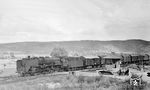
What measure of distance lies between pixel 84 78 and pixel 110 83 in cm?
290

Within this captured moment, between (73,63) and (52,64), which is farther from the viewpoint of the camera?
(73,63)

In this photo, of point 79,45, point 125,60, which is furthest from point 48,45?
point 125,60

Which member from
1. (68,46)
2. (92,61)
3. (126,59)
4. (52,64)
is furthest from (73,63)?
(68,46)

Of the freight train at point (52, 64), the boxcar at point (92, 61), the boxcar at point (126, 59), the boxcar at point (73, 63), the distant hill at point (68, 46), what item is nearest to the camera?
the freight train at point (52, 64)

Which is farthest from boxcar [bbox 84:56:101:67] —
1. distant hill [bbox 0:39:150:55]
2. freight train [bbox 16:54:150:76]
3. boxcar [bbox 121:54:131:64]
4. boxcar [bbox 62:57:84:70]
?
distant hill [bbox 0:39:150:55]

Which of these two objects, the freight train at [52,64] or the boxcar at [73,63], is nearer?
the freight train at [52,64]

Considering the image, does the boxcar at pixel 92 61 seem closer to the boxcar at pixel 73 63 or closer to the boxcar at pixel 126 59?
the boxcar at pixel 73 63

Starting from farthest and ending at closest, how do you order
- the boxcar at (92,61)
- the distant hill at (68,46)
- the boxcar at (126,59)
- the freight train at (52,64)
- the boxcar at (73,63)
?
the distant hill at (68,46)
the boxcar at (126,59)
the boxcar at (92,61)
the boxcar at (73,63)
the freight train at (52,64)

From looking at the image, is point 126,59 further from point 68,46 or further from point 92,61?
point 68,46

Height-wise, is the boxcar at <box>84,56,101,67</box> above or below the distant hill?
below

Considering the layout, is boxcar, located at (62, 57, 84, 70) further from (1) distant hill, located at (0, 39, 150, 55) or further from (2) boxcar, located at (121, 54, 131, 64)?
(1) distant hill, located at (0, 39, 150, 55)

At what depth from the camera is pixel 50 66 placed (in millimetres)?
28781

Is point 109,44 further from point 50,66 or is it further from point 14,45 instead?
point 50,66

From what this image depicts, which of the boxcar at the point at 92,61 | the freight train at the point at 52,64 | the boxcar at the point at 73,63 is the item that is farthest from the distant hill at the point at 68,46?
the boxcar at the point at 73,63
